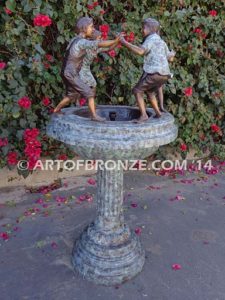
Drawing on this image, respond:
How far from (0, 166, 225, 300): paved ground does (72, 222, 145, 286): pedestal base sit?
6 cm

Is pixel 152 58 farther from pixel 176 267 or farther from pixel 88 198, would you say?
pixel 88 198

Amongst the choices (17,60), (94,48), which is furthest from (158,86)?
(17,60)

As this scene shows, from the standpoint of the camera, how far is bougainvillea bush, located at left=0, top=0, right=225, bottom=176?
298cm

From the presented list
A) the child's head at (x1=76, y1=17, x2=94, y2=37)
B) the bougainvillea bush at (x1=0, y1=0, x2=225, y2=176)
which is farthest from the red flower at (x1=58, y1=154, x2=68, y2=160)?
the child's head at (x1=76, y1=17, x2=94, y2=37)

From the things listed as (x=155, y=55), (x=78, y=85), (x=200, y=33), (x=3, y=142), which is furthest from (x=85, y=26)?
(x=200, y=33)

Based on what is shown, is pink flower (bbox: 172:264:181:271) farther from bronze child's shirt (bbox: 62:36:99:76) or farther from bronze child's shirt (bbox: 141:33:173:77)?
bronze child's shirt (bbox: 62:36:99:76)

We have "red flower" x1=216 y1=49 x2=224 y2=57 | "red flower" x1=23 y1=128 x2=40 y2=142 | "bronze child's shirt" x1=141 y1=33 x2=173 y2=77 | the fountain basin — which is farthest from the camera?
"red flower" x1=216 y1=49 x2=224 y2=57

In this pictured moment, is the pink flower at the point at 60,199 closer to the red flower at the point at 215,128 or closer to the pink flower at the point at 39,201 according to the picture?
the pink flower at the point at 39,201

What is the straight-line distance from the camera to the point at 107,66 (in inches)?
137

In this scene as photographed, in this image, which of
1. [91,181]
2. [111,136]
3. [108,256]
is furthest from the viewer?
[91,181]

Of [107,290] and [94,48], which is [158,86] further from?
[107,290]

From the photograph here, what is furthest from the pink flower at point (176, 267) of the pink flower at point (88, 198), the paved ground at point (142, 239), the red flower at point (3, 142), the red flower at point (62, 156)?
the red flower at point (3, 142)

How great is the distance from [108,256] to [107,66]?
2.03m

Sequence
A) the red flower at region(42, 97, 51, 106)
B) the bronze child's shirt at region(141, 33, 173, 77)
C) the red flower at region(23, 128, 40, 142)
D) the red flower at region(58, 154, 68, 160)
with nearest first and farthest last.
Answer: the bronze child's shirt at region(141, 33, 173, 77) < the red flower at region(23, 128, 40, 142) < the red flower at region(42, 97, 51, 106) < the red flower at region(58, 154, 68, 160)
